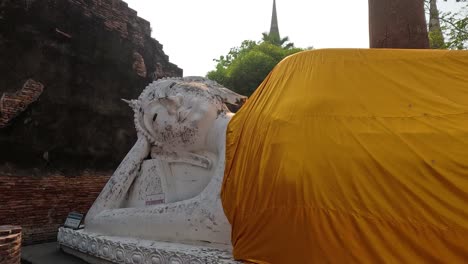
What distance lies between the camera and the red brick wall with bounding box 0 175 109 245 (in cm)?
455

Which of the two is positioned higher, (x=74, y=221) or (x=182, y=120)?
(x=182, y=120)

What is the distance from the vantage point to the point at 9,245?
2.42 meters

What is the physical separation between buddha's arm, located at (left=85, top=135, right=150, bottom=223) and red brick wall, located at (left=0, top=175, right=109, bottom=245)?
2.05m

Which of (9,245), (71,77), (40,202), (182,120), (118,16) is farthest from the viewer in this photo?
(118,16)

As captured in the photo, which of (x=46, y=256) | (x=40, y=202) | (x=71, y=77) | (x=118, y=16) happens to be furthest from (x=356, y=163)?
(x=118, y=16)

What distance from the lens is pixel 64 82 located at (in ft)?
17.5

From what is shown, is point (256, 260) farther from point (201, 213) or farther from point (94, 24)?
point (94, 24)

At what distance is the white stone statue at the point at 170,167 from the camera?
2.59 meters

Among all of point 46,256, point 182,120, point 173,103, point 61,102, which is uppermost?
point 61,102

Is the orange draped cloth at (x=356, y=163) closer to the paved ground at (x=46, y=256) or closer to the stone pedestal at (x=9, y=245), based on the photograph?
the stone pedestal at (x=9, y=245)

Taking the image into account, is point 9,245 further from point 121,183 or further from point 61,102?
point 61,102

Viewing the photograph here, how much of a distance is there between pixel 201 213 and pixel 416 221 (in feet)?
4.39

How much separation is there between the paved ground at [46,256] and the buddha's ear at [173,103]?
1431 millimetres

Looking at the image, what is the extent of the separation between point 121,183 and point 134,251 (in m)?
0.79
